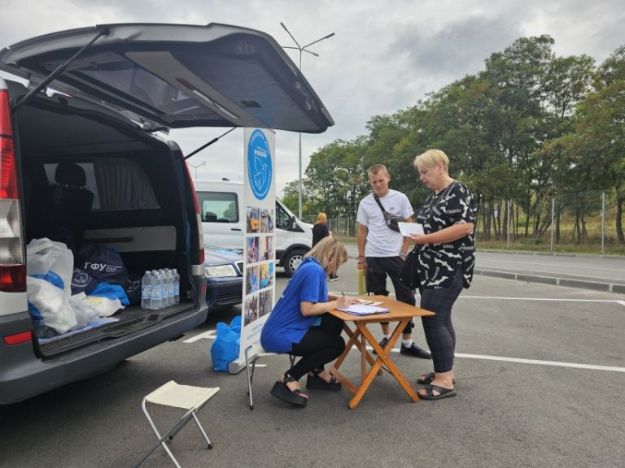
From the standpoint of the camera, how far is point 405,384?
3260mm

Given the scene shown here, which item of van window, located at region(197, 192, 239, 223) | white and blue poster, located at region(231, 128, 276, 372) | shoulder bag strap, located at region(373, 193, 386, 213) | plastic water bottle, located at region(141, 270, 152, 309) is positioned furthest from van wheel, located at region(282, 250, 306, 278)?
plastic water bottle, located at region(141, 270, 152, 309)

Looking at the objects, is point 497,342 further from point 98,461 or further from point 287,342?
point 98,461

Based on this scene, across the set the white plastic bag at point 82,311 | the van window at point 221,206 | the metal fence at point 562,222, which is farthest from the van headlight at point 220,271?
the metal fence at point 562,222

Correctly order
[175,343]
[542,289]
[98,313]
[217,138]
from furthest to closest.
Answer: [542,289] < [175,343] < [217,138] < [98,313]

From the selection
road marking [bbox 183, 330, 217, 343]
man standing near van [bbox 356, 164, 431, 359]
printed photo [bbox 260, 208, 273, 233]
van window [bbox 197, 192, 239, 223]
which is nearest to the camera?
printed photo [bbox 260, 208, 273, 233]

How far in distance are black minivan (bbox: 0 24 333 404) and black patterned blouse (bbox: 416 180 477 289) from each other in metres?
1.13

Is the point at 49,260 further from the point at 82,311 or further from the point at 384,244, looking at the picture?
the point at 384,244

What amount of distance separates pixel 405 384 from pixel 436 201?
1370mm

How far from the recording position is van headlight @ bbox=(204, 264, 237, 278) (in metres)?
5.31

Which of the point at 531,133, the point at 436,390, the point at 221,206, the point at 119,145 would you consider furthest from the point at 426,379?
the point at 531,133

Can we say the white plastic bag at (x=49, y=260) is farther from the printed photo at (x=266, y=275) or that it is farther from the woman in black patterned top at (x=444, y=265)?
the woman in black patterned top at (x=444, y=265)

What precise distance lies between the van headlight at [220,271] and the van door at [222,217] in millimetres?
3847

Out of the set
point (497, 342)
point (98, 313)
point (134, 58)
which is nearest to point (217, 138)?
point (134, 58)

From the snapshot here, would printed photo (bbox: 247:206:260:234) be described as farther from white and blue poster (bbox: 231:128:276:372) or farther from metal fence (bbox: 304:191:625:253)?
metal fence (bbox: 304:191:625:253)
